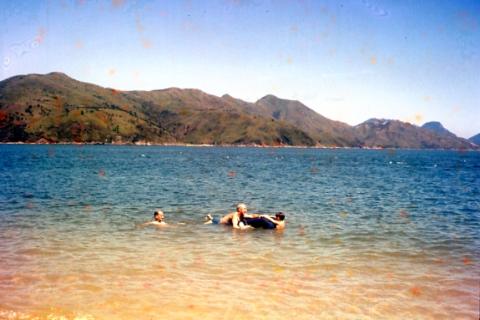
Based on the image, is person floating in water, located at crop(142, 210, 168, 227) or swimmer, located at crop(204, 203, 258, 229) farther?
swimmer, located at crop(204, 203, 258, 229)

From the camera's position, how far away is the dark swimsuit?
71.6 ft

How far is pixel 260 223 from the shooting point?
72.5 ft

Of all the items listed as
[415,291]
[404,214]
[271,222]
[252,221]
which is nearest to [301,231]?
[271,222]

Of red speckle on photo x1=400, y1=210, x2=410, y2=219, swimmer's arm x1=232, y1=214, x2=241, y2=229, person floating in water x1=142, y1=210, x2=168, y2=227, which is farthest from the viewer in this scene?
red speckle on photo x1=400, y1=210, x2=410, y2=219

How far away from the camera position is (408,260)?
15.9 metres

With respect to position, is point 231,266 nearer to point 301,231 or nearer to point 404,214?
point 301,231

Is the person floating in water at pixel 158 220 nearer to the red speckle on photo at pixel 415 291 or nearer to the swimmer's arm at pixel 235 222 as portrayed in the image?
the swimmer's arm at pixel 235 222

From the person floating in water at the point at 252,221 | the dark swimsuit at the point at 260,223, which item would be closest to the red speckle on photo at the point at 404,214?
the person floating in water at the point at 252,221

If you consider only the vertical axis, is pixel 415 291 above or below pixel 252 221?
below

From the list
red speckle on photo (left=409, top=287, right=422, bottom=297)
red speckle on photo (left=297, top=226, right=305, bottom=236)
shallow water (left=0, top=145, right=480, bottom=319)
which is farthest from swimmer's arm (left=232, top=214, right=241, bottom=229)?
red speckle on photo (left=409, top=287, right=422, bottom=297)

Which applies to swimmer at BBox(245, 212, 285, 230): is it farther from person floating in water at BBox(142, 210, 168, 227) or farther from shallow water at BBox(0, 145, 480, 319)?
person floating in water at BBox(142, 210, 168, 227)

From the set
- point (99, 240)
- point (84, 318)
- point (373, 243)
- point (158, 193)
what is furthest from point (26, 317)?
point (158, 193)

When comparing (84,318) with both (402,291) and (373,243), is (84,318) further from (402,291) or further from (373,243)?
(373,243)

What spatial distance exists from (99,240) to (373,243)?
1245 centimetres
